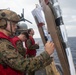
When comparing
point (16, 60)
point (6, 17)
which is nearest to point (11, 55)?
point (16, 60)

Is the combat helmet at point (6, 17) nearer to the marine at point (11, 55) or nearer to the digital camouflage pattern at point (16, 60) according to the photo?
the marine at point (11, 55)

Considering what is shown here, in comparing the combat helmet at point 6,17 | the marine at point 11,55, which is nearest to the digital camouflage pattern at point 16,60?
the marine at point 11,55

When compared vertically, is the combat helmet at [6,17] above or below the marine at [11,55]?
above

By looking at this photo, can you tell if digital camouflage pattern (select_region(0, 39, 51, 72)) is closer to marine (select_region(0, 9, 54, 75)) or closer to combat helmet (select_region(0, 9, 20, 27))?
marine (select_region(0, 9, 54, 75))

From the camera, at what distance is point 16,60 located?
385 centimetres

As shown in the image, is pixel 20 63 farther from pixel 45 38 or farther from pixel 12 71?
pixel 45 38

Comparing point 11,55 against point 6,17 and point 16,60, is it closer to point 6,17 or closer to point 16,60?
point 16,60

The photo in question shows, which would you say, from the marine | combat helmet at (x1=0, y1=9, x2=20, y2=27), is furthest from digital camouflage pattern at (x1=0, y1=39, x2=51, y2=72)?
combat helmet at (x1=0, y1=9, x2=20, y2=27)

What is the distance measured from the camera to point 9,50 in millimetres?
3902

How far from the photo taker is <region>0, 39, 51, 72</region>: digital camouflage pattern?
3854 millimetres

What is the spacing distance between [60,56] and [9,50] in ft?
2.44

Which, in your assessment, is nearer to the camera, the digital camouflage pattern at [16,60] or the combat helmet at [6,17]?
the digital camouflage pattern at [16,60]

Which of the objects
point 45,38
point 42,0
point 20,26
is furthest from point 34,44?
point 42,0

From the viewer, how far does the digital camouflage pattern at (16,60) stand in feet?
12.6
